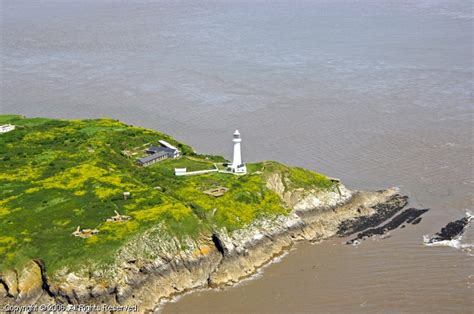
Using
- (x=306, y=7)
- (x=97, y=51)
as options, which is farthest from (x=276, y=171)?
(x=306, y=7)

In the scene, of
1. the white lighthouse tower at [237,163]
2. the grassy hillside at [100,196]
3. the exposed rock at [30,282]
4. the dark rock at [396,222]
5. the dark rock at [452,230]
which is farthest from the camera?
A: the white lighthouse tower at [237,163]

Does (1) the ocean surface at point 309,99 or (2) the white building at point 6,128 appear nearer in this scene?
(1) the ocean surface at point 309,99

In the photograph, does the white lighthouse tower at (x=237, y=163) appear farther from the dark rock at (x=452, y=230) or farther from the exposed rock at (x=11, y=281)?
the exposed rock at (x=11, y=281)

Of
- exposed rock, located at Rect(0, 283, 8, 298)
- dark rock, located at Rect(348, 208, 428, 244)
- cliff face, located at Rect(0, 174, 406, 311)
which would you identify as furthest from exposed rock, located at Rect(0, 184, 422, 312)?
dark rock, located at Rect(348, 208, 428, 244)

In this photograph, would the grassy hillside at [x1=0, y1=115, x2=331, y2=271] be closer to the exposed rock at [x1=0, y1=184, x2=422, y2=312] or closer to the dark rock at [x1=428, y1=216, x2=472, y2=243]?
the exposed rock at [x1=0, y1=184, x2=422, y2=312]

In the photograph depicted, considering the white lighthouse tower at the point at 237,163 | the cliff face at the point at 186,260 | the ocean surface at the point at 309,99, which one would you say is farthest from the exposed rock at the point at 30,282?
the white lighthouse tower at the point at 237,163

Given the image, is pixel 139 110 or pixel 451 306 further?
pixel 139 110

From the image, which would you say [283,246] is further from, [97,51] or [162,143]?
[97,51]
